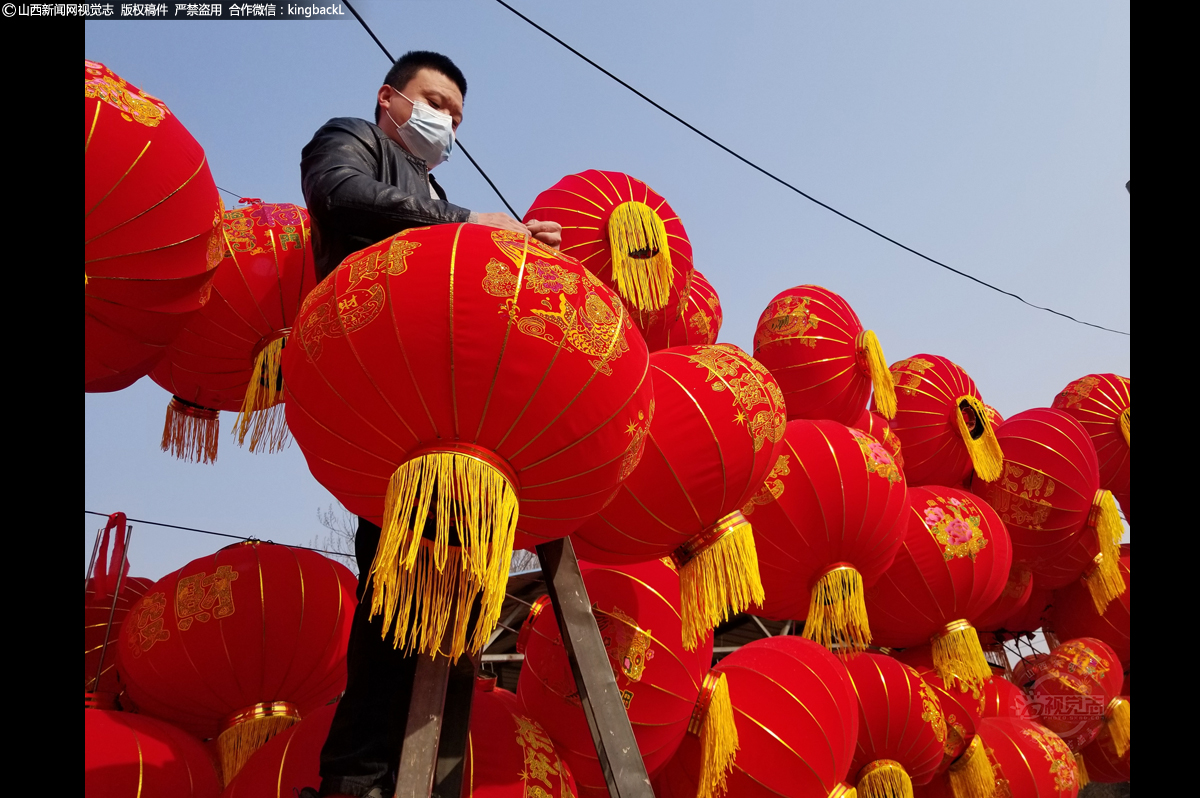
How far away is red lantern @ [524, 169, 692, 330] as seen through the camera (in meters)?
3.46

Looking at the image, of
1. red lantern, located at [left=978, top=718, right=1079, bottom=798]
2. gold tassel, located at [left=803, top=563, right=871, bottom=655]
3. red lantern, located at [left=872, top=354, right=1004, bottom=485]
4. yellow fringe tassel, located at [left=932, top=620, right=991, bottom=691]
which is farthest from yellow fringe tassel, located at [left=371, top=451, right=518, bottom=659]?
red lantern, located at [left=872, top=354, right=1004, bottom=485]

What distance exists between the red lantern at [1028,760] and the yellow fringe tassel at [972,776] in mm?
178

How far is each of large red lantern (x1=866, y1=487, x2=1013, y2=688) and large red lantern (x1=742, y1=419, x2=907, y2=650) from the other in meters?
0.71

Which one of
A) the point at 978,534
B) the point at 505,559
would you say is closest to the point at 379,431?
the point at 505,559

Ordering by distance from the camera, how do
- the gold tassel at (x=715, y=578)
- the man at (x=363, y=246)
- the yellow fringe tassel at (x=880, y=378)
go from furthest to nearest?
1. the yellow fringe tassel at (x=880, y=378)
2. the gold tassel at (x=715, y=578)
3. the man at (x=363, y=246)

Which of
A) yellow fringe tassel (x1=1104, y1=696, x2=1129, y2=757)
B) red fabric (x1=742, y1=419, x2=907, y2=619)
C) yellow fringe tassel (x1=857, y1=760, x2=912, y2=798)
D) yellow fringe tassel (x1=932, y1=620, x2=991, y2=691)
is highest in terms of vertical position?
red fabric (x1=742, y1=419, x2=907, y2=619)

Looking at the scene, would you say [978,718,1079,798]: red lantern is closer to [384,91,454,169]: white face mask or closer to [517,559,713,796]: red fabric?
[517,559,713,796]: red fabric

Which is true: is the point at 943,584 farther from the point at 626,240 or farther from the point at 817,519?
the point at 626,240

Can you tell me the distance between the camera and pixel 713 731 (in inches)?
107

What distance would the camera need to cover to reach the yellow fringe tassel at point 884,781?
12.0 feet

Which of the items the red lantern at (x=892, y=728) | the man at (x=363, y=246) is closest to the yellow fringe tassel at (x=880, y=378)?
the red lantern at (x=892, y=728)

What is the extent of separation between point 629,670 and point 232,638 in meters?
1.10

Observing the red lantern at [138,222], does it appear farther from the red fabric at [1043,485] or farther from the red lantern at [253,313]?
the red fabric at [1043,485]

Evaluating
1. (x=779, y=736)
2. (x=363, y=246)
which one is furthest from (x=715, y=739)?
(x=363, y=246)
